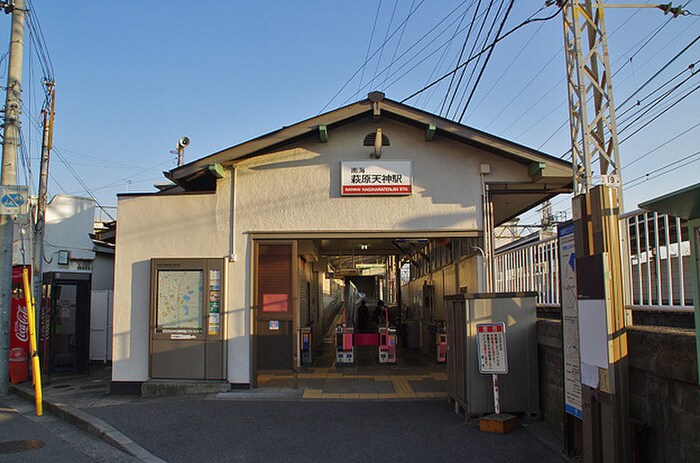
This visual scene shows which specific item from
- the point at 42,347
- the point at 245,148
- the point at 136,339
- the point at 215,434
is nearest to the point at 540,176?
the point at 245,148

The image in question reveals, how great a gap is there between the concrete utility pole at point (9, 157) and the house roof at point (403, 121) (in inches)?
141

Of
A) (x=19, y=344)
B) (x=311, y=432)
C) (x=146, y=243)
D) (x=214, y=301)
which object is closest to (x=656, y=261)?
(x=311, y=432)

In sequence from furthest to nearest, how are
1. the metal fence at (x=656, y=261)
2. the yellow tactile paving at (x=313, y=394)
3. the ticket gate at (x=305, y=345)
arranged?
the ticket gate at (x=305, y=345) → the yellow tactile paving at (x=313, y=394) → the metal fence at (x=656, y=261)

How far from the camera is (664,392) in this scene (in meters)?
4.80

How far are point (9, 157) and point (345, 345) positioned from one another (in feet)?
27.0

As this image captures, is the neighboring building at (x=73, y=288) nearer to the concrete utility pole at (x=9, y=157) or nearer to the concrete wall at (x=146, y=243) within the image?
the concrete utility pole at (x=9, y=157)

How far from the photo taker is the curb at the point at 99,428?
266 inches

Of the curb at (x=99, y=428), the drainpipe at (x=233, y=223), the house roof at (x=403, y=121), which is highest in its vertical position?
the house roof at (x=403, y=121)

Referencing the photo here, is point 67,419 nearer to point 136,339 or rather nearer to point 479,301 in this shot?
point 136,339

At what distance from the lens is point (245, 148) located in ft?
33.5

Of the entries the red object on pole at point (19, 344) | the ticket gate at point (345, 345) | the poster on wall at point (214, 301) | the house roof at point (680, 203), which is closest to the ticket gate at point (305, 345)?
the ticket gate at point (345, 345)

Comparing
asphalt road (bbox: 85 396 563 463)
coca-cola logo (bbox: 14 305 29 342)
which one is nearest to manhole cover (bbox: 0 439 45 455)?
asphalt road (bbox: 85 396 563 463)

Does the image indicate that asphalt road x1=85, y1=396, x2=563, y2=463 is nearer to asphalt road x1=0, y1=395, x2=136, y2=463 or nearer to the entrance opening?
asphalt road x1=0, y1=395, x2=136, y2=463

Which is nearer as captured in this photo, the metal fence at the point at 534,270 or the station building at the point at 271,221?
the metal fence at the point at 534,270
